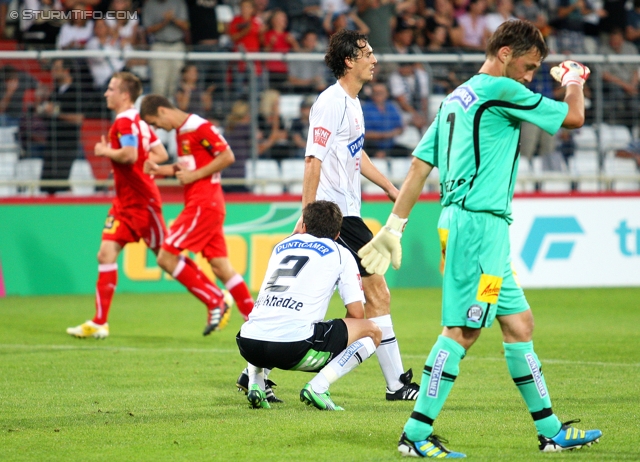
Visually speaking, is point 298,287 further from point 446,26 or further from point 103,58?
point 446,26

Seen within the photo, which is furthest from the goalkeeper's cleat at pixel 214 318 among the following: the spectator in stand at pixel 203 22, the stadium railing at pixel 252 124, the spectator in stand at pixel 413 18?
Answer: the spectator in stand at pixel 413 18

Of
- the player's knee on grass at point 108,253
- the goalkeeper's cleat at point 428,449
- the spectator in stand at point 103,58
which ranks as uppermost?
the spectator in stand at point 103,58

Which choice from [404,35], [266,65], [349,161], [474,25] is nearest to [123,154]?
[349,161]

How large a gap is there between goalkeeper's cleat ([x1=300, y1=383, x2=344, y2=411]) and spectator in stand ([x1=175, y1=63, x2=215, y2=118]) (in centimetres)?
927

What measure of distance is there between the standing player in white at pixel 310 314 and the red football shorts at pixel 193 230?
423 centimetres

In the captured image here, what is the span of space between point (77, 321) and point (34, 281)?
282cm

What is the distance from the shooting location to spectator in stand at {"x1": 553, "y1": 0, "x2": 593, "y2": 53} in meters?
18.7

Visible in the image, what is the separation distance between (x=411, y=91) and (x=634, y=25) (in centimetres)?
596

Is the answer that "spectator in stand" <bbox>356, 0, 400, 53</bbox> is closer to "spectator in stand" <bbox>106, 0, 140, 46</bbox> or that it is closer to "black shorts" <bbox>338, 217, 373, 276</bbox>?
"spectator in stand" <bbox>106, 0, 140, 46</bbox>

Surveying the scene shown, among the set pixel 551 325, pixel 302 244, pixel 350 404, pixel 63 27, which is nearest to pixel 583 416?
pixel 350 404

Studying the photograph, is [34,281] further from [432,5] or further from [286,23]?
[432,5]

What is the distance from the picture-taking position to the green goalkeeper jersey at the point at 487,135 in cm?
Result: 493

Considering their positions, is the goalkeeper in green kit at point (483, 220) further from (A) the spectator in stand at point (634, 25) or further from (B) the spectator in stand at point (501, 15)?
(A) the spectator in stand at point (634, 25)

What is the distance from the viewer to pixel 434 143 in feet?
17.1
